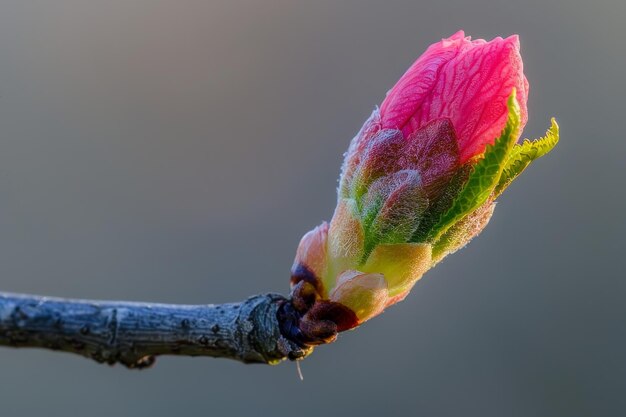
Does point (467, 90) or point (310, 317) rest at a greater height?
point (467, 90)

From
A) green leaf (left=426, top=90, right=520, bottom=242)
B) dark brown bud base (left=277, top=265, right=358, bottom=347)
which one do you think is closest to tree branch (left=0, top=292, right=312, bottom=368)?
dark brown bud base (left=277, top=265, right=358, bottom=347)

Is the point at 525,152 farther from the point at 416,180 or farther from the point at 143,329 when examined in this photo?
the point at 143,329

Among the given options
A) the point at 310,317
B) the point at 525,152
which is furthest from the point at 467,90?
the point at 310,317

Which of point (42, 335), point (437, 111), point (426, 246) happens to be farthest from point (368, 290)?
point (42, 335)

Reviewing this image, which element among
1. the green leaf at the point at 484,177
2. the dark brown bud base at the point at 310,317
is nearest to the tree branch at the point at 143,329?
the dark brown bud base at the point at 310,317

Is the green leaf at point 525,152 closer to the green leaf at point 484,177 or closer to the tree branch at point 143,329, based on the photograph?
the green leaf at point 484,177

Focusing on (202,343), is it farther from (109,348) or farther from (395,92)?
(395,92)
